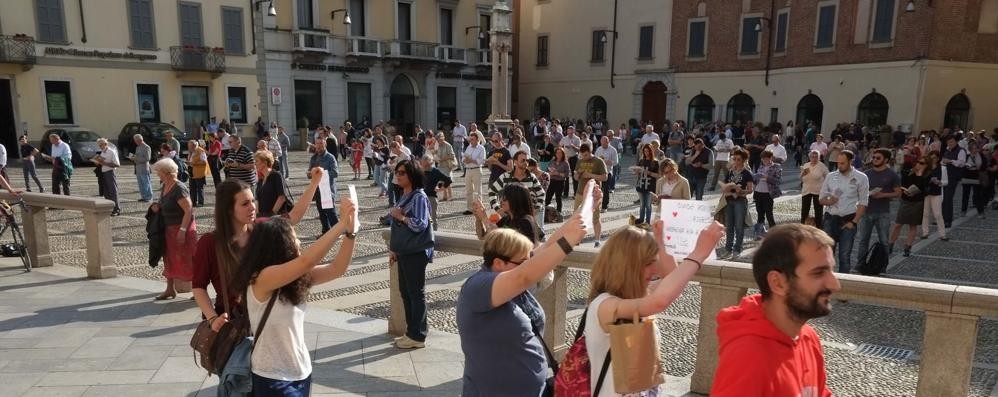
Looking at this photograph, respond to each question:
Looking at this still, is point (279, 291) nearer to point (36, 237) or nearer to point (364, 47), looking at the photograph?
point (36, 237)

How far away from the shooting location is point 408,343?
538 cm

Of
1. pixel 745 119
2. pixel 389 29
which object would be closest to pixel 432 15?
pixel 389 29

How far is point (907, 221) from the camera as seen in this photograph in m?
9.71

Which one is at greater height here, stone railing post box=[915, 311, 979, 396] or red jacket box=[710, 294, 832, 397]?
red jacket box=[710, 294, 832, 397]

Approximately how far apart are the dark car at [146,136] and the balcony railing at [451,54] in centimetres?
1580

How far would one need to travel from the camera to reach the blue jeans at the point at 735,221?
31.9ft

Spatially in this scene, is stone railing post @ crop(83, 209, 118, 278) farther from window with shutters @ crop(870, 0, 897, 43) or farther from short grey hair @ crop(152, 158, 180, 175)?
window with shutters @ crop(870, 0, 897, 43)

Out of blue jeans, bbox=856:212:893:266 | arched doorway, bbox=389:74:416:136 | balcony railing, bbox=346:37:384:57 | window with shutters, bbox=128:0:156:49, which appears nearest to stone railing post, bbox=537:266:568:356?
blue jeans, bbox=856:212:893:266

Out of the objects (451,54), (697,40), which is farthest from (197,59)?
(697,40)

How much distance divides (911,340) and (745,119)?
91.5 feet

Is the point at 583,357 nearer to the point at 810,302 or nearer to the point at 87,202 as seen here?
the point at 810,302

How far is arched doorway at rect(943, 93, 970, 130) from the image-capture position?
84.1ft

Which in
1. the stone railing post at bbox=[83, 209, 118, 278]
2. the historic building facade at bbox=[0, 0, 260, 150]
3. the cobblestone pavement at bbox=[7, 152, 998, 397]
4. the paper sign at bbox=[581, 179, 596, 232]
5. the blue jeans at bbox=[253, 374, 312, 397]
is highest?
the historic building facade at bbox=[0, 0, 260, 150]

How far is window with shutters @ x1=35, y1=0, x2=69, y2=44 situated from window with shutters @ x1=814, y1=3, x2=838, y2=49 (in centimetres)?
3111
